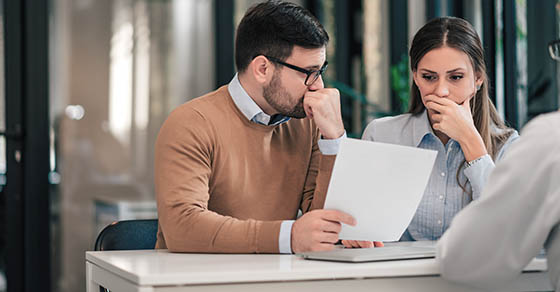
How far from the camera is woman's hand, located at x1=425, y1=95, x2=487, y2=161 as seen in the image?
1.70 meters

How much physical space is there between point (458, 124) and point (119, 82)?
2615 mm

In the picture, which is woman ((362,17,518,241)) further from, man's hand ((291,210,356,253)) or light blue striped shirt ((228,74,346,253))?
man's hand ((291,210,356,253))

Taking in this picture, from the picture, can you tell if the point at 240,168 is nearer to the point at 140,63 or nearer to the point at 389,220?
the point at 389,220

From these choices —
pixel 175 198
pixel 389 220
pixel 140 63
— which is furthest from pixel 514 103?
pixel 140 63

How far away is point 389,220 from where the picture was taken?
→ 144cm

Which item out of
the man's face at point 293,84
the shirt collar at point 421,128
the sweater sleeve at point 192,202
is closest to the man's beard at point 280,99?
the man's face at point 293,84

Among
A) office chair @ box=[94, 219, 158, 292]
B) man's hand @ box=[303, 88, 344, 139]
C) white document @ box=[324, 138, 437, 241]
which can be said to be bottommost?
office chair @ box=[94, 219, 158, 292]

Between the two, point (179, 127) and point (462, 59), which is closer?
point (179, 127)

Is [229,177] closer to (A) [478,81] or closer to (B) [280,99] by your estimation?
(B) [280,99]

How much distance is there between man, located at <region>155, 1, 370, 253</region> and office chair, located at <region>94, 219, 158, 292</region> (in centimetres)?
5

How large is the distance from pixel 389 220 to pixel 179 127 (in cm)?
59

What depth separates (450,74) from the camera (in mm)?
1831

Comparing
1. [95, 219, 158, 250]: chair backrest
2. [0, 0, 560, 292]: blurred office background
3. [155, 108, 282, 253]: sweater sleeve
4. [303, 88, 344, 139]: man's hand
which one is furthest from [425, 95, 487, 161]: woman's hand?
[0, 0, 560, 292]: blurred office background

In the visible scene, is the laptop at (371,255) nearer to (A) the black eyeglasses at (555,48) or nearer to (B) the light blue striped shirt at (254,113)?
(B) the light blue striped shirt at (254,113)
